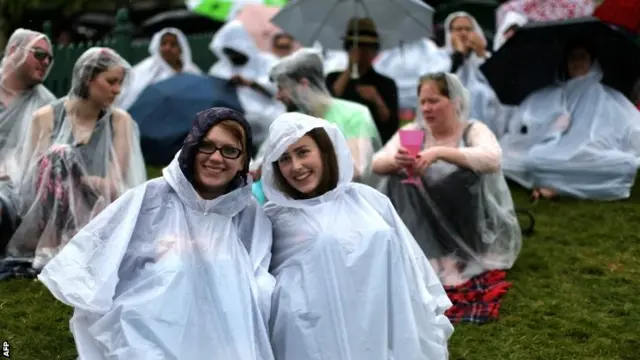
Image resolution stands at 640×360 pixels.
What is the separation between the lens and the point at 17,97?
465cm

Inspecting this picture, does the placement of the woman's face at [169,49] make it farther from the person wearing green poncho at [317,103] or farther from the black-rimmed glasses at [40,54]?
the person wearing green poncho at [317,103]

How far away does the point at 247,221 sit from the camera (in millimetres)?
2934

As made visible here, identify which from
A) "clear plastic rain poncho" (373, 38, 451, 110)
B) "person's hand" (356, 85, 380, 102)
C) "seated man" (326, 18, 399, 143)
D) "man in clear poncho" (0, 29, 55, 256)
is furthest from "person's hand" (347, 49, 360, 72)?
"clear plastic rain poncho" (373, 38, 451, 110)

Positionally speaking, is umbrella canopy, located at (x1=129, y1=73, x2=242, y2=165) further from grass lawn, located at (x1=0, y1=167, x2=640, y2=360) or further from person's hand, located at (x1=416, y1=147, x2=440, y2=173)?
person's hand, located at (x1=416, y1=147, x2=440, y2=173)

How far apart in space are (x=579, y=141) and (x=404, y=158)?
8.61 feet

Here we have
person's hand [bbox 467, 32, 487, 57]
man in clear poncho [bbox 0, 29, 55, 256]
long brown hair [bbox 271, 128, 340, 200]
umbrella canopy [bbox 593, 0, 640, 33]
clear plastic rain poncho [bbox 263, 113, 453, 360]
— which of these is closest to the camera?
clear plastic rain poncho [bbox 263, 113, 453, 360]

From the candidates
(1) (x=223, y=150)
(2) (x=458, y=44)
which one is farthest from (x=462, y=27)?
(1) (x=223, y=150)

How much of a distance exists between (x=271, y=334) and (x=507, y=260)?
7.15 ft

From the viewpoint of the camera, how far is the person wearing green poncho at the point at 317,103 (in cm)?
467

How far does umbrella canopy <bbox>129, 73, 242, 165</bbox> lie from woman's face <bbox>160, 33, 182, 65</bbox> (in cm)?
44

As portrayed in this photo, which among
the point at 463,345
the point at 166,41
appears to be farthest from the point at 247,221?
the point at 166,41

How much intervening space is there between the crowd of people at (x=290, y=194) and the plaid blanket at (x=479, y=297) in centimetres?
6

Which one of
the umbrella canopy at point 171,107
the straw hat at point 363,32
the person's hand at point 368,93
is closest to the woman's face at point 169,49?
the umbrella canopy at point 171,107

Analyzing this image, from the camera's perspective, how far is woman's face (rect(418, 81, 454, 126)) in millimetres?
4293
